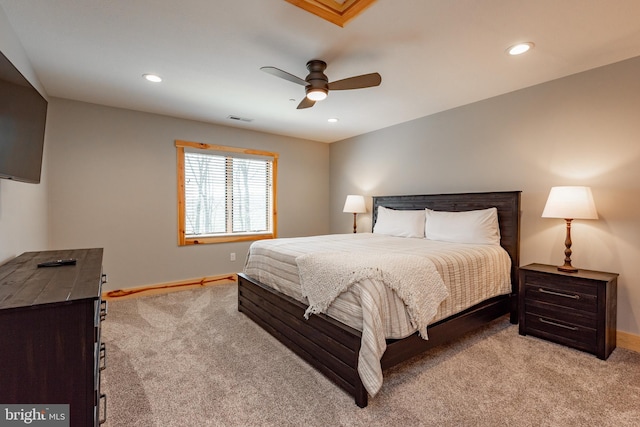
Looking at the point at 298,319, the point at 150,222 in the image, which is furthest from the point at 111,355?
the point at 150,222

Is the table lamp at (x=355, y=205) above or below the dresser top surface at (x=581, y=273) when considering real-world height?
above

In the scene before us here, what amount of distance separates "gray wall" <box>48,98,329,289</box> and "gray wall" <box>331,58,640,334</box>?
310 centimetres

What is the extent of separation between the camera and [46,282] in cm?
136

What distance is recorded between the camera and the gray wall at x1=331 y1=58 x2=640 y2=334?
2.50 metres

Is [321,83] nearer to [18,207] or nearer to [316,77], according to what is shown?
[316,77]

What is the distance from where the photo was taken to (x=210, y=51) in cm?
238

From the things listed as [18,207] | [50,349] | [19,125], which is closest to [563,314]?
[50,349]

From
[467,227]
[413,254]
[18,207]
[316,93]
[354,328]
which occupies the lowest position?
[354,328]

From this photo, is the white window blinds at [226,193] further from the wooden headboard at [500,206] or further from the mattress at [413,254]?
the wooden headboard at [500,206]

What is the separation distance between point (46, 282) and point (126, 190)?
111 inches

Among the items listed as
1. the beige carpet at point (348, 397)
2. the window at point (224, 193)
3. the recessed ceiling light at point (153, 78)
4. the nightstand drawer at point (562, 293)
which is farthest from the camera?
the window at point (224, 193)

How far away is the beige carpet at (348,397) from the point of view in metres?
1.67

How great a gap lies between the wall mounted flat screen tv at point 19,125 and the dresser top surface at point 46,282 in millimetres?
519

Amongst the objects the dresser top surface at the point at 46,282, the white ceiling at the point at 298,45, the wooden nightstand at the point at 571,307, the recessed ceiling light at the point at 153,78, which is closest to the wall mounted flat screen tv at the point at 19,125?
the dresser top surface at the point at 46,282
